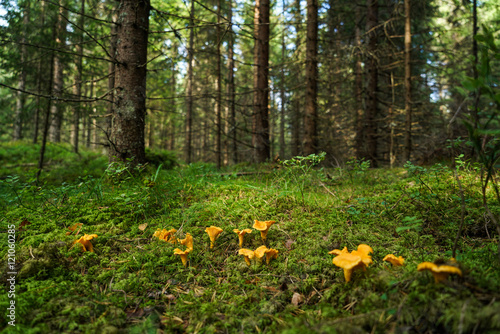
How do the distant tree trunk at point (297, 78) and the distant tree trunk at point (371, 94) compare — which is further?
the distant tree trunk at point (371, 94)

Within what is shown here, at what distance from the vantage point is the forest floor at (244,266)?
1.28 metres

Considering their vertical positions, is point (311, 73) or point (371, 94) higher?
point (371, 94)

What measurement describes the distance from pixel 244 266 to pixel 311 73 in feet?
19.3

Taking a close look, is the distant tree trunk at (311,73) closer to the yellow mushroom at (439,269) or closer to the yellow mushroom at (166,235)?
the yellow mushroom at (166,235)

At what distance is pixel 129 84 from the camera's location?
3.83 m

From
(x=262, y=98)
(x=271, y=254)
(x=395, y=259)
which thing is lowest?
(x=271, y=254)

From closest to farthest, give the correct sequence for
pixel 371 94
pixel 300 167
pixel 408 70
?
1. pixel 300 167
2. pixel 408 70
3. pixel 371 94

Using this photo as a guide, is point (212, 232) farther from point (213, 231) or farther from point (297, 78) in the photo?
point (297, 78)

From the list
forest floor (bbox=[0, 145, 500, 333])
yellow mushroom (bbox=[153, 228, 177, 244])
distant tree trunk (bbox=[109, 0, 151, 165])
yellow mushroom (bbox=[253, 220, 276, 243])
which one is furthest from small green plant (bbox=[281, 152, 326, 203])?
distant tree trunk (bbox=[109, 0, 151, 165])

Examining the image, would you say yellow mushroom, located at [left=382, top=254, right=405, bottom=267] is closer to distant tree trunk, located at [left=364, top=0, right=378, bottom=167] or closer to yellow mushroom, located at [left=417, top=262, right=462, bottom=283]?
yellow mushroom, located at [left=417, top=262, right=462, bottom=283]

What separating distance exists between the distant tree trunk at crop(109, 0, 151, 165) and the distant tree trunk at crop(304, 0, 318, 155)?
4.26 m

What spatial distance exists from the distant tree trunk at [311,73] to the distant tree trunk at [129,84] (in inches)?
168

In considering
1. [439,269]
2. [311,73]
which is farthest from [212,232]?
[311,73]

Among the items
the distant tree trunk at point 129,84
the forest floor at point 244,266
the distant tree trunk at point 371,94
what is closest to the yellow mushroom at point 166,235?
the forest floor at point 244,266
